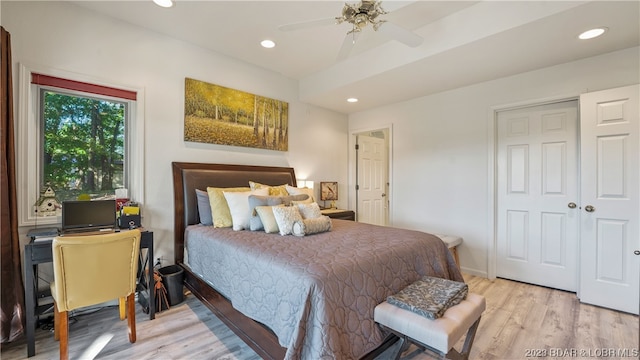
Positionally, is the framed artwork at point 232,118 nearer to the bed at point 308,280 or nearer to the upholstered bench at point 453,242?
the bed at point 308,280

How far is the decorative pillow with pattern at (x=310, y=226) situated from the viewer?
233 centimetres

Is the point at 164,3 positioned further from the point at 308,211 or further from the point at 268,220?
the point at 308,211

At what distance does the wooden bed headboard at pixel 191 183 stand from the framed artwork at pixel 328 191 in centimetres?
138

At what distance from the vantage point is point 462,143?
3.66 meters

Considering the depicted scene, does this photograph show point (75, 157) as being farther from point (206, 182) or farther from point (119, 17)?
point (119, 17)

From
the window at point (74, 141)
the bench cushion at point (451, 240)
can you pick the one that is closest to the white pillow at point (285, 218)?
the window at point (74, 141)

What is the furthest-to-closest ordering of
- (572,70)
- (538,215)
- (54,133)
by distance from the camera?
(538,215) < (572,70) < (54,133)

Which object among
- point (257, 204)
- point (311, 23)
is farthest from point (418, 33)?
point (257, 204)

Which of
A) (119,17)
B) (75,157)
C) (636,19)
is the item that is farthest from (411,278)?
(119,17)

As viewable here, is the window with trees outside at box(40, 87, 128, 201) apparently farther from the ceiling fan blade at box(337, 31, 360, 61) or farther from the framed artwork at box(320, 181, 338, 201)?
the framed artwork at box(320, 181, 338, 201)

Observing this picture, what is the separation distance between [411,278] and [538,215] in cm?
228

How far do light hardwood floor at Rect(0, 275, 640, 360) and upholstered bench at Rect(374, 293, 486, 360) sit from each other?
1.54 ft

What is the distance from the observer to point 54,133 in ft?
8.14

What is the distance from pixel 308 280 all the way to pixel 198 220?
2126mm
